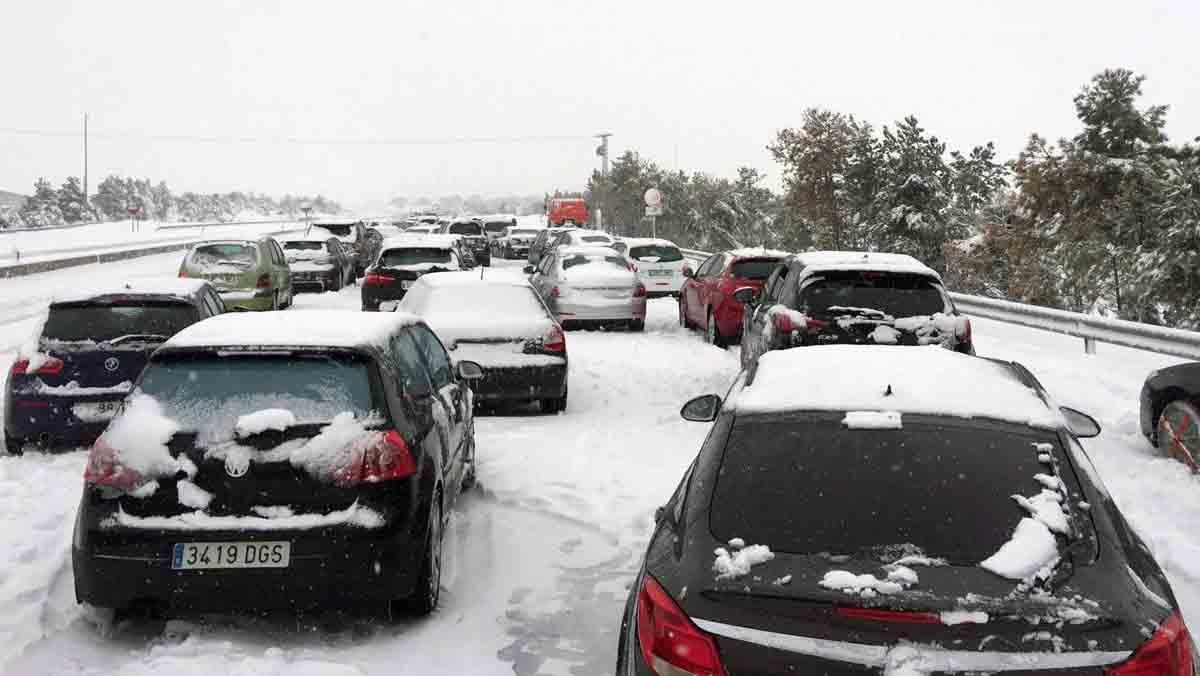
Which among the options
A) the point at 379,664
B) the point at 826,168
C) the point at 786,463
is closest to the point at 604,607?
the point at 379,664

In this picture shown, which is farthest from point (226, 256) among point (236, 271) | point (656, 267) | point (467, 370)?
point (467, 370)

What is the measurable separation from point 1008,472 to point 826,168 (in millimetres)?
35759

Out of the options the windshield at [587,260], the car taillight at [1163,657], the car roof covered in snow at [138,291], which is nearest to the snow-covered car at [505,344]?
the car roof covered in snow at [138,291]

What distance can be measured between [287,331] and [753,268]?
12256 mm

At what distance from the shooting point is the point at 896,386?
374 cm

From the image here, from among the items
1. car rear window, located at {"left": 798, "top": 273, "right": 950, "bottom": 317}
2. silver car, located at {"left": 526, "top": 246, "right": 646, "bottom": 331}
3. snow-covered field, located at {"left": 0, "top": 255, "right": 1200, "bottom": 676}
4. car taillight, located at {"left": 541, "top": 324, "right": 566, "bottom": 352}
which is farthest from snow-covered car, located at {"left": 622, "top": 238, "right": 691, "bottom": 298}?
car rear window, located at {"left": 798, "top": 273, "right": 950, "bottom": 317}

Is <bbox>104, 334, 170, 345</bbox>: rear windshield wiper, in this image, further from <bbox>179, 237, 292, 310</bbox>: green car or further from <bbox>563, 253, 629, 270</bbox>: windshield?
<bbox>563, 253, 629, 270</bbox>: windshield

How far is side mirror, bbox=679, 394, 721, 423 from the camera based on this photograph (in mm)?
5344

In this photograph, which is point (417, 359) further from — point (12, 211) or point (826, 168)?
point (12, 211)

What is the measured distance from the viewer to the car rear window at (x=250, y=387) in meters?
5.01

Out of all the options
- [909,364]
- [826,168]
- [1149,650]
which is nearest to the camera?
[1149,650]

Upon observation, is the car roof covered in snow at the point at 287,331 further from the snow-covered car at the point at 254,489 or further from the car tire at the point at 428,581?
the car tire at the point at 428,581

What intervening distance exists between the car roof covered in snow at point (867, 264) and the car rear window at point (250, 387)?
5.39 metres

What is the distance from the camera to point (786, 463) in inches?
135
